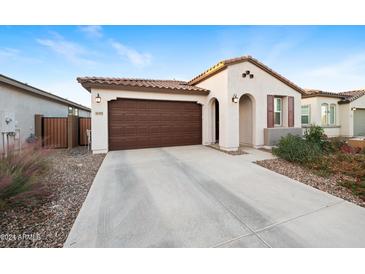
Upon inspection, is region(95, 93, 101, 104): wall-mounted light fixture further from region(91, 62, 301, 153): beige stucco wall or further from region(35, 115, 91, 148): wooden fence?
region(35, 115, 91, 148): wooden fence

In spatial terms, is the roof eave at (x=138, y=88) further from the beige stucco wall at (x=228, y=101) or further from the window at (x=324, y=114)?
the window at (x=324, y=114)

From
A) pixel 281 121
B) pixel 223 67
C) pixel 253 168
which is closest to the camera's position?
pixel 253 168

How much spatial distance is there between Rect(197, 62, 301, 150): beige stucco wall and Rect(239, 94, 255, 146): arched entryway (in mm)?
183

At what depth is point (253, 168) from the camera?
5355mm

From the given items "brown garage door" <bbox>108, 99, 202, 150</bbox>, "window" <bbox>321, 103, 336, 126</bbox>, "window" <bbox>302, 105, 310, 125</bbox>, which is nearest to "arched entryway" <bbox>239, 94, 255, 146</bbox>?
"brown garage door" <bbox>108, 99, 202, 150</bbox>

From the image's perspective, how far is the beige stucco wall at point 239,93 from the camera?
26.3 ft

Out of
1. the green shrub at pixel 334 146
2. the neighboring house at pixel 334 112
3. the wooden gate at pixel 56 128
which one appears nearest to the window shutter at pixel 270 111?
the green shrub at pixel 334 146

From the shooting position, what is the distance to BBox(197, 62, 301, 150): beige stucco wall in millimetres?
8023

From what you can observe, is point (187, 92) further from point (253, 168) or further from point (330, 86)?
point (330, 86)

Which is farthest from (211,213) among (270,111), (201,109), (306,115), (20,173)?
(306,115)

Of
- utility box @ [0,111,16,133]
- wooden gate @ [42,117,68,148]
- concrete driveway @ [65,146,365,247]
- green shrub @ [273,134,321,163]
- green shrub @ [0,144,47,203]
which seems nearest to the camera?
concrete driveway @ [65,146,365,247]

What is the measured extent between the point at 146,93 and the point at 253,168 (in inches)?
233

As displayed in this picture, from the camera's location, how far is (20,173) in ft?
10.0

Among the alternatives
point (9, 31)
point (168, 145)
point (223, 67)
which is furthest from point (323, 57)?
point (9, 31)
